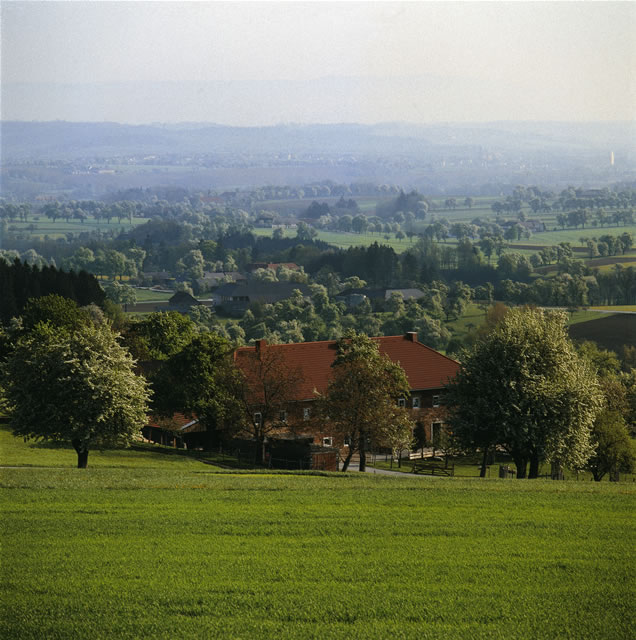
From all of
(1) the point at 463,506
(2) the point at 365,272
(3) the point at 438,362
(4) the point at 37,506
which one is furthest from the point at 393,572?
(2) the point at 365,272

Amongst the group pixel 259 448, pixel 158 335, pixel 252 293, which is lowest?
pixel 259 448

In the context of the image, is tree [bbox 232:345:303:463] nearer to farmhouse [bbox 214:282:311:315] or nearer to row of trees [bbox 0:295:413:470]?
row of trees [bbox 0:295:413:470]

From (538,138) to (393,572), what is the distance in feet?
520

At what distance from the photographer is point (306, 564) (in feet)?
38.5

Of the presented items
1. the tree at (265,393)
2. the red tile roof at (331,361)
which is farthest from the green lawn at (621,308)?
the tree at (265,393)

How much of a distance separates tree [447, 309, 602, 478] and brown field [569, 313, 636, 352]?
201ft

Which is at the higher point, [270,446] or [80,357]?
[80,357]

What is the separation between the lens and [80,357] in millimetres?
27031

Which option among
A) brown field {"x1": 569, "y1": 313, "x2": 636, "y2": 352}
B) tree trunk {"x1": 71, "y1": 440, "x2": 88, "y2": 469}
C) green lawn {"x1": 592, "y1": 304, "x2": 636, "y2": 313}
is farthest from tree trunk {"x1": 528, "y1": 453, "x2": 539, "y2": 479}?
green lawn {"x1": 592, "y1": 304, "x2": 636, "y2": 313}

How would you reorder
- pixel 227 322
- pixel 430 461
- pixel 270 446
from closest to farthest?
pixel 270 446
pixel 430 461
pixel 227 322

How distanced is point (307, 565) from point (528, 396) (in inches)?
753

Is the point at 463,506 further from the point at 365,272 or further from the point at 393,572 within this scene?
the point at 365,272

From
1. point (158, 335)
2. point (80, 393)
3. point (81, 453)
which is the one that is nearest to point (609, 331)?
point (158, 335)

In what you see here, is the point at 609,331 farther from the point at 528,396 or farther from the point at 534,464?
the point at 528,396
